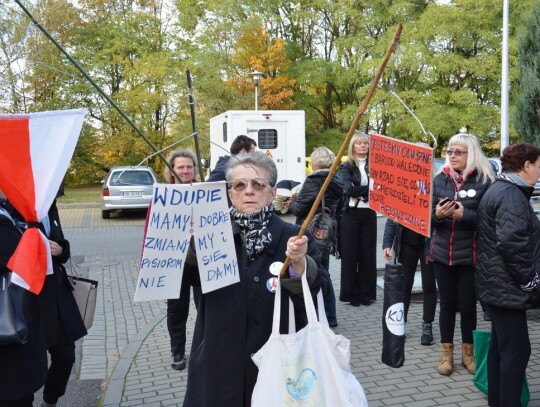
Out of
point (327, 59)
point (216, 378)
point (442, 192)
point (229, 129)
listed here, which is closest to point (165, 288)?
point (216, 378)

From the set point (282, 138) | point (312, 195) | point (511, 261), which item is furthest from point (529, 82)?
point (511, 261)

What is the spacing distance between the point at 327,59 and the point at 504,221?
30.1 meters

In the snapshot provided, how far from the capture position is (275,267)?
2.68 m

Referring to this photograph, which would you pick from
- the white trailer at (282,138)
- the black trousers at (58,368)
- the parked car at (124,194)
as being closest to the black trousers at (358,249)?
the black trousers at (58,368)

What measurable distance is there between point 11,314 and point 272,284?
1302mm

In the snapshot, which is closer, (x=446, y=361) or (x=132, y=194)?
(x=446, y=361)

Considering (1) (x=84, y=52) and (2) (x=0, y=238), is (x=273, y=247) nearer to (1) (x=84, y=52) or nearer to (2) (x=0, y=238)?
(2) (x=0, y=238)

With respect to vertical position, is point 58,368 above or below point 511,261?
below

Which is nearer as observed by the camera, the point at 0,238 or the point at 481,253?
the point at 0,238

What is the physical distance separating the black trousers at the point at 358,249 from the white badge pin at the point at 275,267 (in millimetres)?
4747

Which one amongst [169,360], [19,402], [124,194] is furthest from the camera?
[124,194]

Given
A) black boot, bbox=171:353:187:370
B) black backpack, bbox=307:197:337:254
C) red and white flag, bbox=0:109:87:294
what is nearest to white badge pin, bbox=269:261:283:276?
red and white flag, bbox=0:109:87:294

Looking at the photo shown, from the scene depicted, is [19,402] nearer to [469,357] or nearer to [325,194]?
[469,357]

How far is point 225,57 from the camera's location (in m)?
28.6
